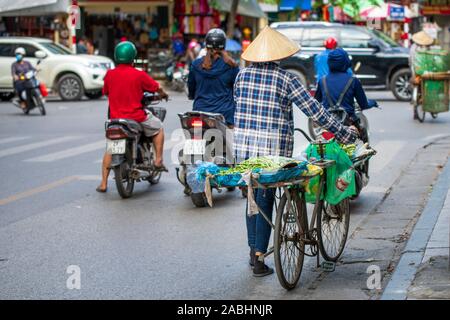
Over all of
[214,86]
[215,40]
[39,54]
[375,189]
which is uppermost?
[215,40]

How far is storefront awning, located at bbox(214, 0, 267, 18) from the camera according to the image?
1463 inches

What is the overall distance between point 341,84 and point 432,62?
32.7 feet

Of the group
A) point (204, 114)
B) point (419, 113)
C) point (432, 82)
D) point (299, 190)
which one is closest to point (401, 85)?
point (419, 113)

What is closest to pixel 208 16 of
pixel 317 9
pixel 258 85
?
pixel 317 9

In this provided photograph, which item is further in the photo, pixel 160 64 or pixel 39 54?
pixel 160 64

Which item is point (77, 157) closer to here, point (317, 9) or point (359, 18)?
point (359, 18)

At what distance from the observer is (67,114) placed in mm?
24781

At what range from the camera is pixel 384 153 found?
1565cm

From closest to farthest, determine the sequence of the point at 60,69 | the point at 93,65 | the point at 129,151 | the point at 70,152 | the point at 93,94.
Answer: the point at 129,151 → the point at 70,152 → the point at 93,65 → the point at 60,69 → the point at 93,94

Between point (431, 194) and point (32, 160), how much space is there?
6.41 m

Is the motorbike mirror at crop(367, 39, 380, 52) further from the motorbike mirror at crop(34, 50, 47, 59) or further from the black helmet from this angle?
the black helmet

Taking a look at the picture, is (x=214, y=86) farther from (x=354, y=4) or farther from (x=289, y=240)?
(x=354, y=4)
